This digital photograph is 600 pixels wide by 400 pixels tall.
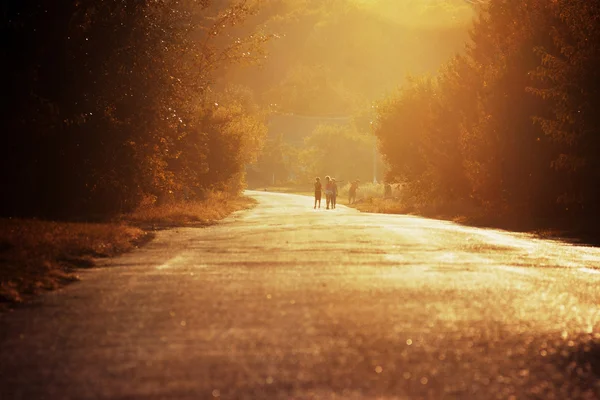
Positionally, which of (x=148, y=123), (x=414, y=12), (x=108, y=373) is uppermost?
(x=414, y=12)

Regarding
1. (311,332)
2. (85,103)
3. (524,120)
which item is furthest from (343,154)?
(311,332)

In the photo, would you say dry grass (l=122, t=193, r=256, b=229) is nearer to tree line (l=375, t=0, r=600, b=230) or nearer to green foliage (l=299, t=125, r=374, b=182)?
tree line (l=375, t=0, r=600, b=230)

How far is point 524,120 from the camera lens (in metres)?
34.2

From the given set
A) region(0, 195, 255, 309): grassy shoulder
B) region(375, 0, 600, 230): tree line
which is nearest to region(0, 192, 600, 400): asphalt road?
region(0, 195, 255, 309): grassy shoulder

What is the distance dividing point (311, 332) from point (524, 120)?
88.8 feet

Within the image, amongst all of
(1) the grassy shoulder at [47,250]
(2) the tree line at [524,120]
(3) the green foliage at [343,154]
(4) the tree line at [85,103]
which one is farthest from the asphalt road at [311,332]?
(3) the green foliage at [343,154]

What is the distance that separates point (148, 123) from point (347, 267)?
16.5 metres

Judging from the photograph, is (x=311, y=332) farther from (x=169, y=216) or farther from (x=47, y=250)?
(x=169, y=216)

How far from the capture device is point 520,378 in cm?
670

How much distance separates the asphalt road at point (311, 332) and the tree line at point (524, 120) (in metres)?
12.9

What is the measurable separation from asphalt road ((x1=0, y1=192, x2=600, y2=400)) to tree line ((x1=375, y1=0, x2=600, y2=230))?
42.4 feet

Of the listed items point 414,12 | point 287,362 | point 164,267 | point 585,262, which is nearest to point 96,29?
point 164,267

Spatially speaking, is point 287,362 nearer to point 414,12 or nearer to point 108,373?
point 108,373

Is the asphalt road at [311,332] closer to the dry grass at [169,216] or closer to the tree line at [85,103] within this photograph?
the tree line at [85,103]
